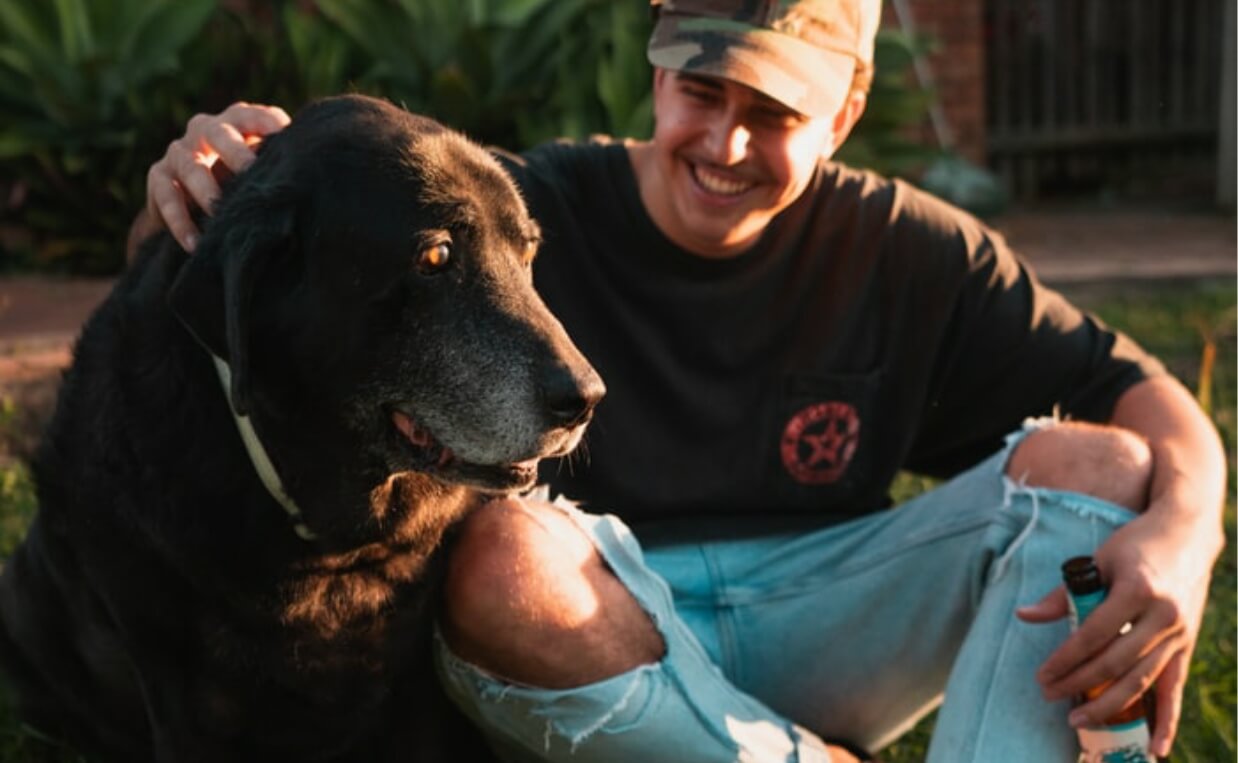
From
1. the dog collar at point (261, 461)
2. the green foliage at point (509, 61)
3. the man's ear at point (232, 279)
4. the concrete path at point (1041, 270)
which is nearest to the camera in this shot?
the man's ear at point (232, 279)

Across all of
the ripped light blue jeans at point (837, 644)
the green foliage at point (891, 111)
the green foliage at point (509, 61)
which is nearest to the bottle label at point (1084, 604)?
the ripped light blue jeans at point (837, 644)

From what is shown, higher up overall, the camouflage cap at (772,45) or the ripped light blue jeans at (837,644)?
the camouflage cap at (772,45)

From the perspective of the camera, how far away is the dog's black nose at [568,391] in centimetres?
233

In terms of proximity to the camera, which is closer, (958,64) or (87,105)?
(87,105)

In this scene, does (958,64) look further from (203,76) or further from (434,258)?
(434,258)

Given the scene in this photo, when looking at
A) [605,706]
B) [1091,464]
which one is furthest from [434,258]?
[1091,464]

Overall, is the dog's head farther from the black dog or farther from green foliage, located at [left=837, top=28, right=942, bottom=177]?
green foliage, located at [left=837, top=28, right=942, bottom=177]

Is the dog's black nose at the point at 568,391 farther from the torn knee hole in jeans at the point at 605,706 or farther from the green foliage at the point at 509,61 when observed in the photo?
the green foliage at the point at 509,61

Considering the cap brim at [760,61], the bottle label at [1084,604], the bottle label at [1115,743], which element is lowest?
the bottle label at [1115,743]

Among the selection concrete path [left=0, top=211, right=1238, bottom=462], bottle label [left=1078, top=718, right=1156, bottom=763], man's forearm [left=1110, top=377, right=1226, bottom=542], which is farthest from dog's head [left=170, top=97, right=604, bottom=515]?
concrete path [left=0, top=211, right=1238, bottom=462]

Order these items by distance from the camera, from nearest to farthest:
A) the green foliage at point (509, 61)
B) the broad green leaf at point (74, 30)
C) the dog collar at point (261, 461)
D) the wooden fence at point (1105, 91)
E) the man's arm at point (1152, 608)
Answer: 1. the dog collar at point (261, 461)
2. the man's arm at point (1152, 608)
3. the green foliage at point (509, 61)
4. the broad green leaf at point (74, 30)
5. the wooden fence at point (1105, 91)

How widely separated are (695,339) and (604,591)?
637mm

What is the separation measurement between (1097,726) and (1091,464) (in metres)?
0.45

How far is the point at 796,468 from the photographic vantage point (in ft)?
10.5
